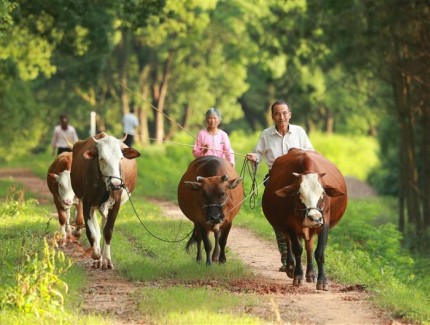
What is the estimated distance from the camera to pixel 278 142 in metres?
15.0

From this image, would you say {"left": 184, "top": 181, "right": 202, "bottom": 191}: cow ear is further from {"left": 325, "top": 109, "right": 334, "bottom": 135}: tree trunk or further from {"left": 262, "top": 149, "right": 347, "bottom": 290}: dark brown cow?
{"left": 325, "top": 109, "right": 334, "bottom": 135}: tree trunk

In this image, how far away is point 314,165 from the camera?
13.6 metres

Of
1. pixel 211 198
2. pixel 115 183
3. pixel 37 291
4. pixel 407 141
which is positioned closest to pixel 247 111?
pixel 407 141

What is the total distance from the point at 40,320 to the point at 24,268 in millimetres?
1623

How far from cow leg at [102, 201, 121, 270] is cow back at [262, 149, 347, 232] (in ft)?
7.65

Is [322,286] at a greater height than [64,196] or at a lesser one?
lesser

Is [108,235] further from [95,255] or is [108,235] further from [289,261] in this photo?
[289,261]

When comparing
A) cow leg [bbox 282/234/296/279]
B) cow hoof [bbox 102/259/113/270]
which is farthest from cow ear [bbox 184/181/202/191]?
cow hoof [bbox 102/259/113/270]

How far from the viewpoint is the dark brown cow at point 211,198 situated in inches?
565

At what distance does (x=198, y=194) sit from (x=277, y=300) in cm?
275

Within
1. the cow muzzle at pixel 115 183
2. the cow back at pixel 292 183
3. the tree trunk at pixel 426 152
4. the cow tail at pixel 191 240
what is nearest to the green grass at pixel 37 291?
the cow muzzle at pixel 115 183

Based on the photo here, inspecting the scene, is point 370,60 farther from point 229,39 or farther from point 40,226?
point 229,39

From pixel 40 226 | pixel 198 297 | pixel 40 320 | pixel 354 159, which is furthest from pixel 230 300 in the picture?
pixel 354 159

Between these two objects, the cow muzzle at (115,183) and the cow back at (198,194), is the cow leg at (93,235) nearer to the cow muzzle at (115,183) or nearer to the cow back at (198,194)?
the cow muzzle at (115,183)
